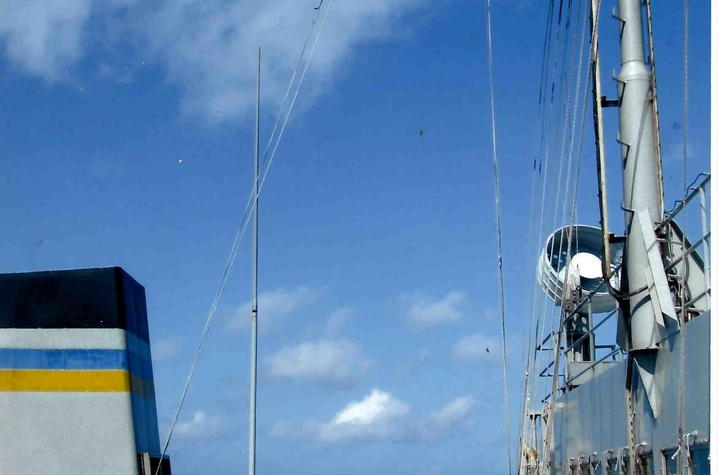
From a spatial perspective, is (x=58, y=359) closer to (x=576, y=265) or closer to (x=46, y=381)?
(x=46, y=381)

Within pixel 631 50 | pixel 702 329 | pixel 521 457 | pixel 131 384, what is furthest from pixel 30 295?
pixel 521 457

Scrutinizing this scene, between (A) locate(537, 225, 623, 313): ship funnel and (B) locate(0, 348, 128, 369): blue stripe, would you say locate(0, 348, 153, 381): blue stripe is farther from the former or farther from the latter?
(A) locate(537, 225, 623, 313): ship funnel

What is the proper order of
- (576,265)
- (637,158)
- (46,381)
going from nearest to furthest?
(46,381)
(637,158)
(576,265)

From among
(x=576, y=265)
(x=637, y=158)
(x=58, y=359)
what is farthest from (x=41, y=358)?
(x=576, y=265)

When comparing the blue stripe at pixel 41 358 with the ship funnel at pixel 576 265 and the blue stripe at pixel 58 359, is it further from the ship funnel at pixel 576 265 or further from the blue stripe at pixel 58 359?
the ship funnel at pixel 576 265

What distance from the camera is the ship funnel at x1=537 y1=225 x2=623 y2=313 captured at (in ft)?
63.3

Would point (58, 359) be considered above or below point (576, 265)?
below

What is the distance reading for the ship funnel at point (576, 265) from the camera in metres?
19.3

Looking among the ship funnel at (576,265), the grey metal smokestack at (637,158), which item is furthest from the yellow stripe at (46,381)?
the ship funnel at (576,265)

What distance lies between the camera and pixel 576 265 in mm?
19859

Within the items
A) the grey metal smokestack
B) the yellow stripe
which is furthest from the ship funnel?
the yellow stripe

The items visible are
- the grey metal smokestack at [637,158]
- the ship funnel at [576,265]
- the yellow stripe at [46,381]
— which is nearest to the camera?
the yellow stripe at [46,381]

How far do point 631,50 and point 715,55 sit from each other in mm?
10123

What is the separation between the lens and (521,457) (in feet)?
63.1
